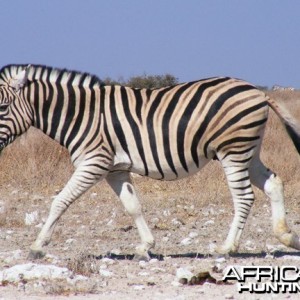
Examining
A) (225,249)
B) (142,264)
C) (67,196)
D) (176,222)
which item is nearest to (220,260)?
(225,249)

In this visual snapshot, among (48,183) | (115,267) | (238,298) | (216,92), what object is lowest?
(238,298)

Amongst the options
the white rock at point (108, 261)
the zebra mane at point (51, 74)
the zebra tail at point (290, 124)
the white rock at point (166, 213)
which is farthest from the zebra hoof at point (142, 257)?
the white rock at point (166, 213)

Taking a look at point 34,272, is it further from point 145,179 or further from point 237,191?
point 145,179

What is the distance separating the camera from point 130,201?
9.07 meters

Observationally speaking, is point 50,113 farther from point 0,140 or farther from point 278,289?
point 278,289

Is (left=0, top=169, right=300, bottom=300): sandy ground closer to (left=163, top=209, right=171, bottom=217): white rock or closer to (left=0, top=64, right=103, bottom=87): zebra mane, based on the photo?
(left=163, top=209, right=171, bottom=217): white rock

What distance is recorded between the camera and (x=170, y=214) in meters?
12.2

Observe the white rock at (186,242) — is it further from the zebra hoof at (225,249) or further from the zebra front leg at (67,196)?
the zebra front leg at (67,196)

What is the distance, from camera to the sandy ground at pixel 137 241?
7.15m

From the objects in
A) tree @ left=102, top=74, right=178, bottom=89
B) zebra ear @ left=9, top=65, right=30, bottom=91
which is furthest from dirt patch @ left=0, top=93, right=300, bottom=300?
tree @ left=102, top=74, right=178, bottom=89

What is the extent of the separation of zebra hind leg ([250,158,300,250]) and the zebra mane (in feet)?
6.20

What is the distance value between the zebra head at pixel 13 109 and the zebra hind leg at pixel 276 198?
2.42 m

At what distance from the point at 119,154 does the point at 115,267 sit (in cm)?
123

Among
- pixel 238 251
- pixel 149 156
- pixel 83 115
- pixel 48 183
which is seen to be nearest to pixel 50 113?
pixel 83 115
